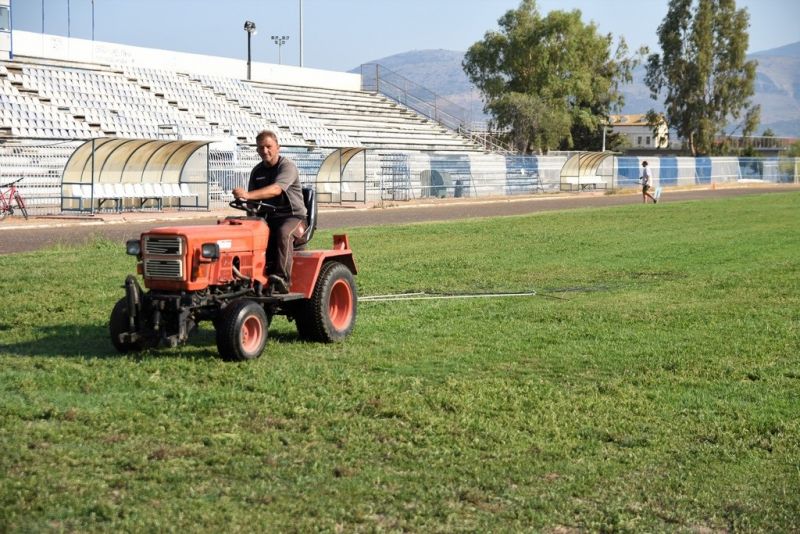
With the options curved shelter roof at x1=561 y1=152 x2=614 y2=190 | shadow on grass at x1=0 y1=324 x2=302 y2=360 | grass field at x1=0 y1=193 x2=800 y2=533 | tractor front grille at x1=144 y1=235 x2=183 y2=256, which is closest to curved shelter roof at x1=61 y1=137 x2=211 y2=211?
grass field at x1=0 y1=193 x2=800 y2=533

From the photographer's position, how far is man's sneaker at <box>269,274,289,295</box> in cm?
890

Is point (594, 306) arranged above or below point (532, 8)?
below

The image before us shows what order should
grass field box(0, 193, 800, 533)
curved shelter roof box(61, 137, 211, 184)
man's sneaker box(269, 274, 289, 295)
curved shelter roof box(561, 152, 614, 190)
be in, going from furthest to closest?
1. curved shelter roof box(561, 152, 614, 190)
2. curved shelter roof box(61, 137, 211, 184)
3. man's sneaker box(269, 274, 289, 295)
4. grass field box(0, 193, 800, 533)

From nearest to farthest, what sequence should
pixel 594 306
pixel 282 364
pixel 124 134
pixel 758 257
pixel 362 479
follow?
pixel 362 479 < pixel 282 364 < pixel 594 306 < pixel 758 257 < pixel 124 134

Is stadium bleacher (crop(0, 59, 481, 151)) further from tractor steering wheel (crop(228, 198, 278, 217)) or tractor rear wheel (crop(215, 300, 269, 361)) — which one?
tractor rear wheel (crop(215, 300, 269, 361))

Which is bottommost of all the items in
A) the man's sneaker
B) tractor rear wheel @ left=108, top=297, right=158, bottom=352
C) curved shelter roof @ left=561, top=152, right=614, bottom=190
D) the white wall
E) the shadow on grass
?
the shadow on grass

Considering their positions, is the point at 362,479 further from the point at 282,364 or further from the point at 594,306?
the point at 594,306

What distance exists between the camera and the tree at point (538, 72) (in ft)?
266

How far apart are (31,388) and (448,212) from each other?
2941cm

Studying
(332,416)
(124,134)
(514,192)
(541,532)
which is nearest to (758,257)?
(332,416)

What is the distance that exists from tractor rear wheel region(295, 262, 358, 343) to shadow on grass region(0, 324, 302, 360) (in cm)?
30

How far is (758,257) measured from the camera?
1814 cm

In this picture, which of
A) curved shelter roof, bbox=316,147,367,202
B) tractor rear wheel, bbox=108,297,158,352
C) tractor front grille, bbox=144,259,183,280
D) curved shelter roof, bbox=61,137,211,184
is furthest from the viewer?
curved shelter roof, bbox=316,147,367,202

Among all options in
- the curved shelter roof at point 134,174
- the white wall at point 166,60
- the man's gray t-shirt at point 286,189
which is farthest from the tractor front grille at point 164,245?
the white wall at point 166,60
